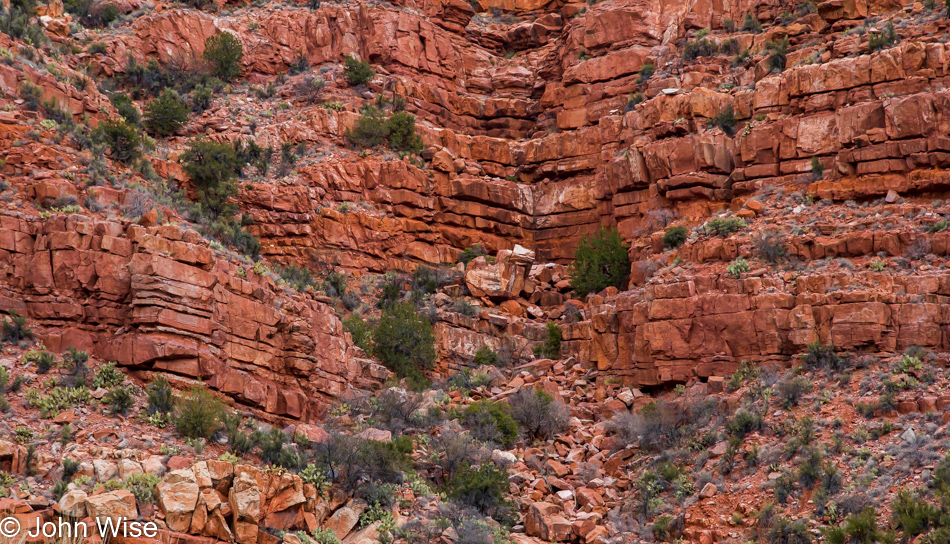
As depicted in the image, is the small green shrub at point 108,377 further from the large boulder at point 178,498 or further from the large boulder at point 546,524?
the large boulder at point 546,524

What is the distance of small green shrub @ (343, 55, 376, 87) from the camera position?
44.7 m

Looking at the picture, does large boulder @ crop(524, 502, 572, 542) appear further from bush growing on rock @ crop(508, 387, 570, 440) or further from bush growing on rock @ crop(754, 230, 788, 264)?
bush growing on rock @ crop(754, 230, 788, 264)

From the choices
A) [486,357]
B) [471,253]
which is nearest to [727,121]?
[471,253]

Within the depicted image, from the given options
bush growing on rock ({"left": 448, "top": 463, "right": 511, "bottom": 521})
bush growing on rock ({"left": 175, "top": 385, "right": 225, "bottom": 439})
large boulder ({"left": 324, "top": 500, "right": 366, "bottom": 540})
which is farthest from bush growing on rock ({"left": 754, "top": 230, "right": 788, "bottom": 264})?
bush growing on rock ({"left": 175, "top": 385, "right": 225, "bottom": 439})

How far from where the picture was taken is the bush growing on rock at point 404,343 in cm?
3409

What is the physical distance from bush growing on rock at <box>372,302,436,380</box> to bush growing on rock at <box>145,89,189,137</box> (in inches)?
438

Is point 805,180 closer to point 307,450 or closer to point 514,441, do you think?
point 514,441

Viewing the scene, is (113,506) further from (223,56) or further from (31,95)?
(223,56)

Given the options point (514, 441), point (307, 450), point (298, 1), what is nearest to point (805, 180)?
point (514, 441)

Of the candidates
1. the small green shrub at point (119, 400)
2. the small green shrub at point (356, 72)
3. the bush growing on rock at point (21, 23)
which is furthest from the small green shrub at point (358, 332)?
the bush growing on rock at point (21, 23)

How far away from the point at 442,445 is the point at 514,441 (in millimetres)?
2915

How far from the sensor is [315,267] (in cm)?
3838

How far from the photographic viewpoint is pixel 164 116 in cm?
3875

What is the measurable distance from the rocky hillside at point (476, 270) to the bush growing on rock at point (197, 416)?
0.20 m
